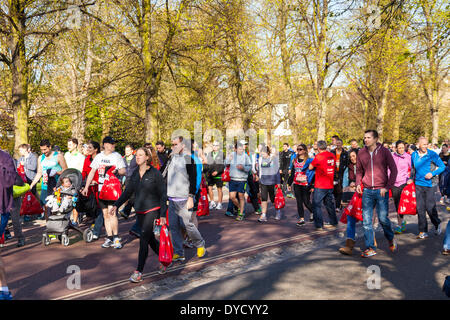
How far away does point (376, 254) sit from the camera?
6676 millimetres

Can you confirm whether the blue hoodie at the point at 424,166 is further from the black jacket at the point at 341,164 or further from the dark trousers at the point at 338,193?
the dark trousers at the point at 338,193

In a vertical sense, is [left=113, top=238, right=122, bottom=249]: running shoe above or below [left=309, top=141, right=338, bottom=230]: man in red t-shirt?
below

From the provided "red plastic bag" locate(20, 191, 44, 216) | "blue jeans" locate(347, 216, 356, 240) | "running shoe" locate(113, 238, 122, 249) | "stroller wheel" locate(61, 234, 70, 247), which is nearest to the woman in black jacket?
"running shoe" locate(113, 238, 122, 249)

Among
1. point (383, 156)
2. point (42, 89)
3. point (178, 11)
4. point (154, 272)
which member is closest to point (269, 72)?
point (178, 11)

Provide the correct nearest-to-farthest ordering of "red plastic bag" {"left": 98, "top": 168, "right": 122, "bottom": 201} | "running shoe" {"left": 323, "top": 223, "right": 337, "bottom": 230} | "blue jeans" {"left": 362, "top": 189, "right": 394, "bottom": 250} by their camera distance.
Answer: "blue jeans" {"left": 362, "top": 189, "right": 394, "bottom": 250} → "red plastic bag" {"left": 98, "top": 168, "right": 122, "bottom": 201} → "running shoe" {"left": 323, "top": 223, "right": 337, "bottom": 230}

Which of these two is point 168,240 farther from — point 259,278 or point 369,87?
point 369,87

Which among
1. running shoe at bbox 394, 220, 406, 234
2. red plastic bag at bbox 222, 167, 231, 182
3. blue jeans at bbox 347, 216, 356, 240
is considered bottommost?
running shoe at bbox 394, 220, 406, 234

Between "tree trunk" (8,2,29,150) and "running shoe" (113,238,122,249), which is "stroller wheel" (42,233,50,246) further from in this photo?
"tree trunk" (8,2,29,150)

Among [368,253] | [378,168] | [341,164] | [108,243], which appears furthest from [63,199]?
[341,164]

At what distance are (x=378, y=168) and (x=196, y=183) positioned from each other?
303 cm

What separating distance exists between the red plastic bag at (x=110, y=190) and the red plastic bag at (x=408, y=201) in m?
5.63

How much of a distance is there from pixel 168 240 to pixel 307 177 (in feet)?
15.0

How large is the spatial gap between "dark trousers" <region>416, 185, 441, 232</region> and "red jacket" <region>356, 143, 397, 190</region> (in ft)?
6.05

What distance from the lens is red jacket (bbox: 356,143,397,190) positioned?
652 cm
